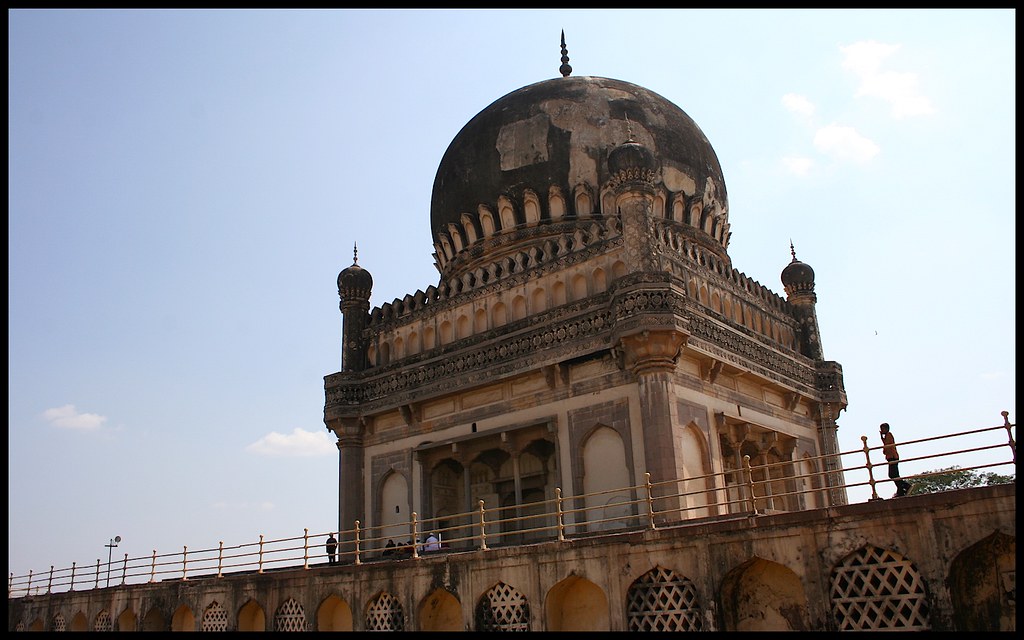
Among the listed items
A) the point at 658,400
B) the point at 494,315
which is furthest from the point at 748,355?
the point at 494,315

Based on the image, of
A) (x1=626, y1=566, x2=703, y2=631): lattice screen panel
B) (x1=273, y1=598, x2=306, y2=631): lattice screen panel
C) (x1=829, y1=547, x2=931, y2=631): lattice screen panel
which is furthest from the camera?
(x1=273, y1=598, x2=306, y2=631): lattice screen panel

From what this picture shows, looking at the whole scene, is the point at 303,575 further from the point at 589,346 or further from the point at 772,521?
the point at 772,521

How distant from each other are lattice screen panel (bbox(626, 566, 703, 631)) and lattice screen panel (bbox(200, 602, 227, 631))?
966 centimetres

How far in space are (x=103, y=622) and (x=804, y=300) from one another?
63.2 feet

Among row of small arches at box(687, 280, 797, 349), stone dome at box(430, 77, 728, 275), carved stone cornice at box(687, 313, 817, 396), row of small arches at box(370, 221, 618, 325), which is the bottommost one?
carved stone cornice at box(687, 313, 817, 396)

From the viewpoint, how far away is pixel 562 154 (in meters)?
22.0

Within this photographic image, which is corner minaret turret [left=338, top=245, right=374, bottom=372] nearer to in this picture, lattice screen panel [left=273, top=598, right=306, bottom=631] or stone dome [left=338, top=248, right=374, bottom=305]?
stone dome [left=338, top=248, right=374, bottom=305]

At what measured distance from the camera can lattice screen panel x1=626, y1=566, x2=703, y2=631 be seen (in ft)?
38.2

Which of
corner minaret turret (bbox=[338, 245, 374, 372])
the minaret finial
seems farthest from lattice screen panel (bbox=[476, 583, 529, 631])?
the minaret finial

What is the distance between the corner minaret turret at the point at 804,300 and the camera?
73.7ft

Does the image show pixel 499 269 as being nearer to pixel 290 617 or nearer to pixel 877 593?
pixel 290 617

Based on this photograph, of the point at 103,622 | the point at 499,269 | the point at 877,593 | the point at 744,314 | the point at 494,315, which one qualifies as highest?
the point at 499,269

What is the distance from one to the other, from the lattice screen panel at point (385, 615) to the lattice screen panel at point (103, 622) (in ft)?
30.1

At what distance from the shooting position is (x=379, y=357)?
22.3 m
